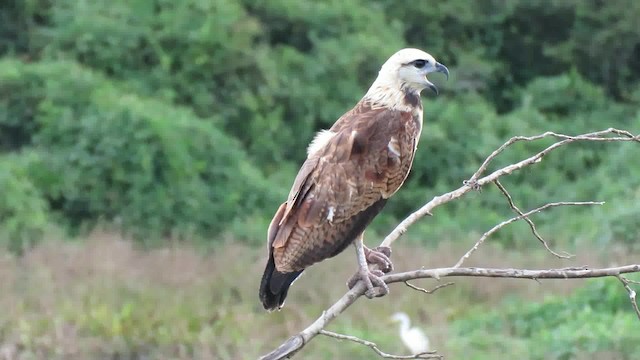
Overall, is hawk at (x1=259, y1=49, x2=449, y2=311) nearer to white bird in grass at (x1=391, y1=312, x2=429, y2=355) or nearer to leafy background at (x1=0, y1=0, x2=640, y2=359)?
white bird in grass at (x1=391, y1=312, x2=429, y2=355)

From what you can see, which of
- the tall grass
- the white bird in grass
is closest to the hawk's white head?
the white bird in grass

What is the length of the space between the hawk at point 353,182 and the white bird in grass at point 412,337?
3.36 meters

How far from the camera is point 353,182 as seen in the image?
4234 mm

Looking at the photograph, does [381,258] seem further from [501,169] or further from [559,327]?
[559,327]

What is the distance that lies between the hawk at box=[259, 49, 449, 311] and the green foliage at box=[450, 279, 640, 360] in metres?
3.65

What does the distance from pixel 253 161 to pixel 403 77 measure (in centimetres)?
914

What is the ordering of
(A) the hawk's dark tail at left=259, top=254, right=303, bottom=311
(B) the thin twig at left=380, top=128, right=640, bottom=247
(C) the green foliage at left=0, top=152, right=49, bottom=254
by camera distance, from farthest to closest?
(C) the green foliage at left=0, top=152, right=49, bottom=254
(A) the hawk's dark tail at left=259, top=254, right=303, bottom=311
(B) the thin twig at left=380, top=128, right=640, bottom=247

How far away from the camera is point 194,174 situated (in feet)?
39.8

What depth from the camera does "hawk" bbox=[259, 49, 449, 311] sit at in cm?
415

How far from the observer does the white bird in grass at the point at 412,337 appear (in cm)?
764

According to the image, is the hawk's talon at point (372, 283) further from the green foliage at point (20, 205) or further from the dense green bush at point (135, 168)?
the dense green bush at point (135, 168)

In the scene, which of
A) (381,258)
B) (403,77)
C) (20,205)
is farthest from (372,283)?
(20,205)

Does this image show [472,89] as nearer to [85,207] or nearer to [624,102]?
[624,102]

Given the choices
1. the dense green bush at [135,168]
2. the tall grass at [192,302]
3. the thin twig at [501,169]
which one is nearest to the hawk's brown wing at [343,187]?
the thin twig at [501,169]
